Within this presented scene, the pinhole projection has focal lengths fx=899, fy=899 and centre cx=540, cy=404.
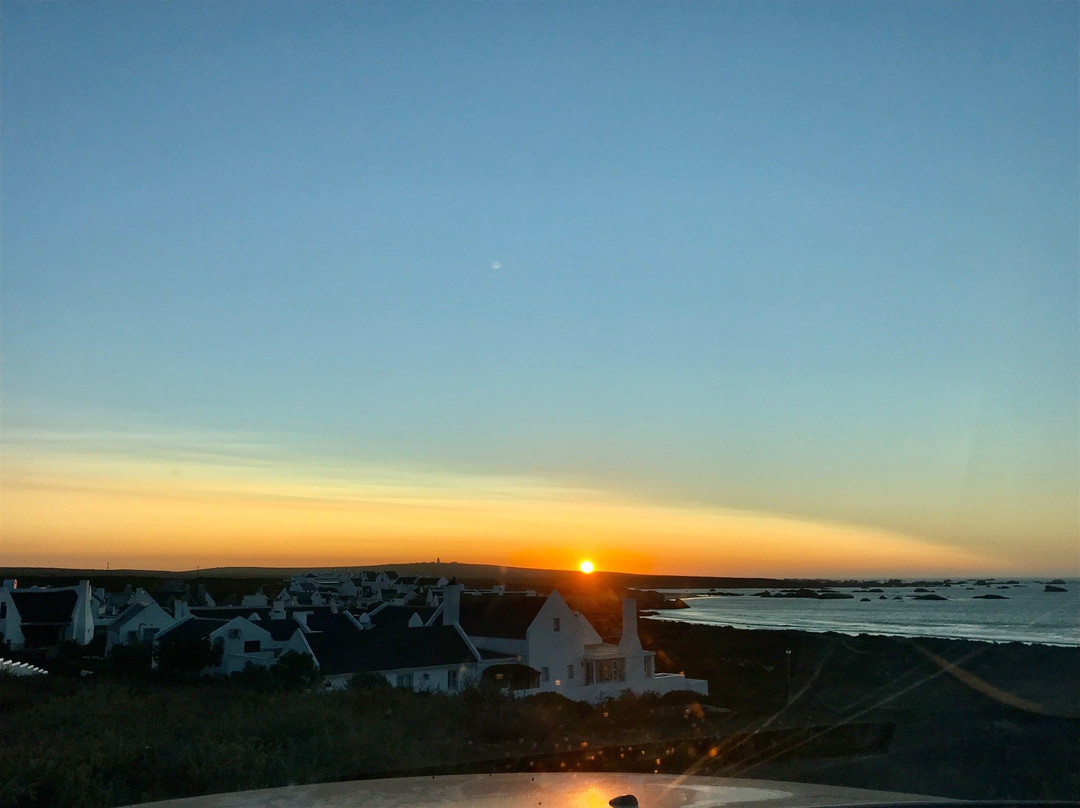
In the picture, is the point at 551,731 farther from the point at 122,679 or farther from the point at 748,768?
the point at 122,679

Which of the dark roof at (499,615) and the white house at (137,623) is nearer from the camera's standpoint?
the dark roof at (499,615)

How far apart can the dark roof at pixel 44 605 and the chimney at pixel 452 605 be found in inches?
1159

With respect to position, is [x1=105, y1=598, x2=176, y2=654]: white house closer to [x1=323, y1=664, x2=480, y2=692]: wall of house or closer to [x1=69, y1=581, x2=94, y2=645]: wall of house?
[x1=69, y1=581, x2=94, y2=645]: wall of house

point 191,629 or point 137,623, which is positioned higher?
point 191,629

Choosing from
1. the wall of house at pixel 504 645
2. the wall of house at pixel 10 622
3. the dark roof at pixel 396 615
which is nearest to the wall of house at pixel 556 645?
the wall of house at pixel 504 645

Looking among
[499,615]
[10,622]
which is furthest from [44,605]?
[499,615]

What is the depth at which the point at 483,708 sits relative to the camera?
2392 cm

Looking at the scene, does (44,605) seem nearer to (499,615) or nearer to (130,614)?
(130,614)

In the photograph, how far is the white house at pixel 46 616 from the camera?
53.9 m

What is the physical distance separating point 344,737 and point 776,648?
66.2m

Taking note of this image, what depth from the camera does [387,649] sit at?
34.1 metres

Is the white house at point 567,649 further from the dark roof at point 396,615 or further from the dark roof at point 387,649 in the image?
the dark roof at point 396,615

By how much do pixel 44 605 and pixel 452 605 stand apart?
Answer: 31.4m

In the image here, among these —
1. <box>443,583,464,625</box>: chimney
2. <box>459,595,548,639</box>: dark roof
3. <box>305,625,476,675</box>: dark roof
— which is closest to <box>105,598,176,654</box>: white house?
<box>305,625,476,675</box>: dark roof
